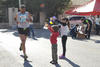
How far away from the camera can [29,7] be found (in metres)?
27.4

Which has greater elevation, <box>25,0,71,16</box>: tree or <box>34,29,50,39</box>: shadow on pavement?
<box>25,0,71,16</box>: tree

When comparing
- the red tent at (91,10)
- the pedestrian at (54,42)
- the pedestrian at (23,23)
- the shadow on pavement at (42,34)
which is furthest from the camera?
the shadow on pavement at (42,34)

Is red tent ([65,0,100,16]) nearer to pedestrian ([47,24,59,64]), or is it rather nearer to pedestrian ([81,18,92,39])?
pedestrian ([47,24,59,64])

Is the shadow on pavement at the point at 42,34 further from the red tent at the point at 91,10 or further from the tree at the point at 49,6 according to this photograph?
the tree at the point at 49,6

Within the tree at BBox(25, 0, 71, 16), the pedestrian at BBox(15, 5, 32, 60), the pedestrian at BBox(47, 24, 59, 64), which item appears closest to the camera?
the pedestrian at BBox(47, 24, 59, 64)

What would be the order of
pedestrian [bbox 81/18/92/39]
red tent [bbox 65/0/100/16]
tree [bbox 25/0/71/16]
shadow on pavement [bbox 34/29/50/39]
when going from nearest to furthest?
red tent [bbox 65/0/100/16] → pedestrian [bbox 81/18/92/39] → shadow on pavement [bbox 34/29/50/39] → tree [bbox 25/0/71/16]

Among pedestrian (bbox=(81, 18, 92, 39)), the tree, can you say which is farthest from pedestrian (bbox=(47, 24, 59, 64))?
the tree

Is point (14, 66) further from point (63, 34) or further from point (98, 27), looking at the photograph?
point (98, 27)

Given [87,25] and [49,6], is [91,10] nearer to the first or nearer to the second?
[87,25]

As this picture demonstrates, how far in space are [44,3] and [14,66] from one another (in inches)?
806

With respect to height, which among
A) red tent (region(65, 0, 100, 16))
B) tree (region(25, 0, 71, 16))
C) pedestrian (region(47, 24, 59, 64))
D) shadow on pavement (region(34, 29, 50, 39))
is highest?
tree (region(25, 0, 71, 16))

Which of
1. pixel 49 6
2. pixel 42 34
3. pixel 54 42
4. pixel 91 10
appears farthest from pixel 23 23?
pixel 49 6

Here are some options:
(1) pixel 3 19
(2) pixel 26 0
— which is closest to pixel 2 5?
(1) pixel 3 19

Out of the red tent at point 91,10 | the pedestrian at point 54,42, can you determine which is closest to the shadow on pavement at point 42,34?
the red tent at point 91,10
